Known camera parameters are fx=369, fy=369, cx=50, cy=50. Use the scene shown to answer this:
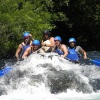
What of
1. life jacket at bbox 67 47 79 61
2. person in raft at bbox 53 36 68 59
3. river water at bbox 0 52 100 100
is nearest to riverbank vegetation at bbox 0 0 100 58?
life jacket at bbox 67 47 79 61

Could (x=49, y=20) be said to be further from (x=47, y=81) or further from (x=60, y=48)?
(x=47, y=81)

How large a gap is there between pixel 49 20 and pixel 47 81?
14.2 metres

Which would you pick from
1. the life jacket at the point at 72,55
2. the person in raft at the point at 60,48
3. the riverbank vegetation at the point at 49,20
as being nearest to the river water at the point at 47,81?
the person in raft at the point at 60,48

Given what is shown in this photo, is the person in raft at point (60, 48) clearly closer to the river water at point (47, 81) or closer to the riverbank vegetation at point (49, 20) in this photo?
the river water at point (47, 81)

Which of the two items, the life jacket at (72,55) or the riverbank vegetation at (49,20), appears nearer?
the life jacket at (72,55)

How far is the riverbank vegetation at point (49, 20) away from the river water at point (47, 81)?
9.19m

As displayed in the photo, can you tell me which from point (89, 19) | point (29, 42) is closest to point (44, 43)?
point (29, 42)

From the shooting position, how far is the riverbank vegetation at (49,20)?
66.1 ft

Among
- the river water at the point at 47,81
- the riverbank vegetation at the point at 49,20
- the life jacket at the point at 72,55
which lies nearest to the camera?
the river water at the point at 47,81

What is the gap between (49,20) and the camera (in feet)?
79.8

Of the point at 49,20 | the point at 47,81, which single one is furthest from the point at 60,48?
the point at 49,20

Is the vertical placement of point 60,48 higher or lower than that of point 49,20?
lower

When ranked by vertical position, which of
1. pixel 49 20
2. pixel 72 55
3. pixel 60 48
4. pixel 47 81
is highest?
pixel 49 20

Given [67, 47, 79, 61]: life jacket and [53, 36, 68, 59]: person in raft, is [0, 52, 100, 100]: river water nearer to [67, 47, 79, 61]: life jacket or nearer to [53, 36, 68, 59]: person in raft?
[53, 36, 68, 59]: person in raft
